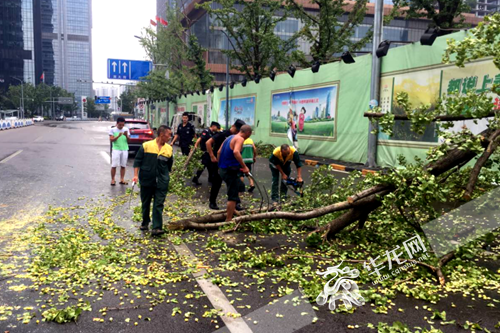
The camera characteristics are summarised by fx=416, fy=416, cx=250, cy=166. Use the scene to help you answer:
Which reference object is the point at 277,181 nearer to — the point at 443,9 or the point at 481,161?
the point at 481,161

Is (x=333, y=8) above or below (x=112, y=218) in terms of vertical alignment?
above

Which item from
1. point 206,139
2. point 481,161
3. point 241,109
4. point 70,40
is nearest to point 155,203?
point 206,139

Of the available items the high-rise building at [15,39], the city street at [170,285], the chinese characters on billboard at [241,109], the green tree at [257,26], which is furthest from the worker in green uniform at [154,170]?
the high-rise building at [15,39]

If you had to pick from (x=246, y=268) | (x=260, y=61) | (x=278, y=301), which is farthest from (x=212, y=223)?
(x=260, y=61)

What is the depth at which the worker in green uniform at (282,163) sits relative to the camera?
8367 mm

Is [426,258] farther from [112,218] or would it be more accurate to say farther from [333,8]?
[333,8]

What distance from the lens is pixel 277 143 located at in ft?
71.2

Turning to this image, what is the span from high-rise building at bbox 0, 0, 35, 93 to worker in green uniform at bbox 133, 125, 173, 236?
127 meters

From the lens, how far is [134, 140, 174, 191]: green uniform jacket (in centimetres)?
659

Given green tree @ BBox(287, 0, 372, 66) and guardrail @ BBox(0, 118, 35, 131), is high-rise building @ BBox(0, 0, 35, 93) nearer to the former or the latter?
guardrail @ BBox(0, 118, 35, 131)

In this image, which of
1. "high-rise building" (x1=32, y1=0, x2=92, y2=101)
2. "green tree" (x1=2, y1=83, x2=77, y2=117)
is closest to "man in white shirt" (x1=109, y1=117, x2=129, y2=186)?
"green tree" (x1=2, y1=83, x2=77, y2=117)

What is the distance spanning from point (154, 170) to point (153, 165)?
84 millimetres

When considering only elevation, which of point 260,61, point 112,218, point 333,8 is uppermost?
point 333,8

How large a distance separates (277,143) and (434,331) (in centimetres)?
1843
